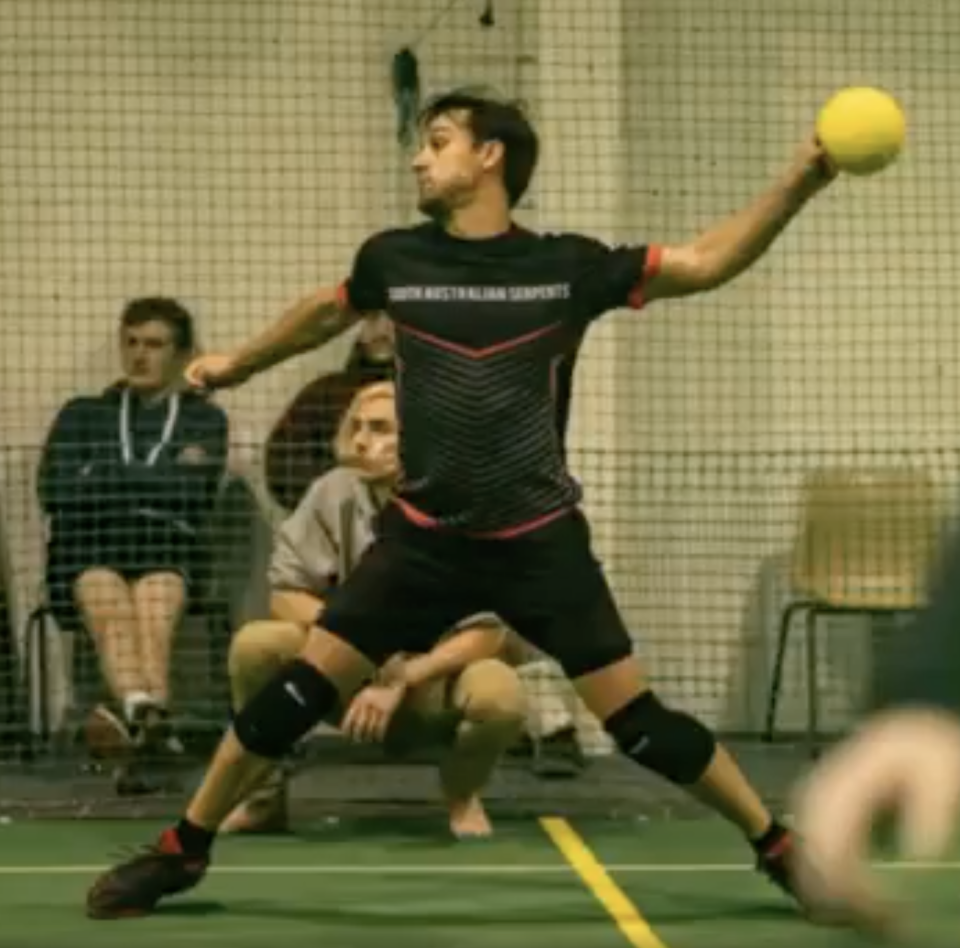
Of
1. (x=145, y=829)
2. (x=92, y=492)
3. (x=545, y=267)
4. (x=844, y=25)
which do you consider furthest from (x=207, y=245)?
(x=545, y=267)

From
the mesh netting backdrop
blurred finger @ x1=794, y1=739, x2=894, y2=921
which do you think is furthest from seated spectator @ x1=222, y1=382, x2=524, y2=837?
blurred finger @ x1=794, y1=739, x2=894, y2=921

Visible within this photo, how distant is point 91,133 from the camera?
30.1 ft

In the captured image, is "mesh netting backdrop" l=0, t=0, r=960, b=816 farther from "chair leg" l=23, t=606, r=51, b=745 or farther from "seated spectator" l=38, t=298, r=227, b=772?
"seated spectator" l=38, t=298, r=227, b=772

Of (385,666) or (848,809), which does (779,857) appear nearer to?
(385,666)

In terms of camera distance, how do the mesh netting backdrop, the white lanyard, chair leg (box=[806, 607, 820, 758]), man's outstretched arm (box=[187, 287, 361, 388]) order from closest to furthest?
1. man's outstretched arm (box=[187, 287, 361, 388])
2. the white lanyard
3. chair leg (box=[806, 607, 820, 758])
4. the mesh netting backdrop

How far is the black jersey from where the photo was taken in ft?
17.6

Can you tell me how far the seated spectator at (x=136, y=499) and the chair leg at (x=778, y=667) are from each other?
1835 mm

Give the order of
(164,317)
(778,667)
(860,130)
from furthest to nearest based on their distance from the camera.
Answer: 1. (778,667)
2. (164,317)
3. (860,130)

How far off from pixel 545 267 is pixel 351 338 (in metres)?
3.67

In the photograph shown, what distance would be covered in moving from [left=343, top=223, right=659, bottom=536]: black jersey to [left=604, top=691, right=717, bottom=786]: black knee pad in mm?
418

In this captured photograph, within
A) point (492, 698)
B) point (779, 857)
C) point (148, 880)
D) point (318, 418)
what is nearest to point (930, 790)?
point (779, 857)

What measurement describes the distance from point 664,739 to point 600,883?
82cm

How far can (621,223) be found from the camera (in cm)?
916

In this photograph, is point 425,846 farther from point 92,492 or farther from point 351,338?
point 351,338
